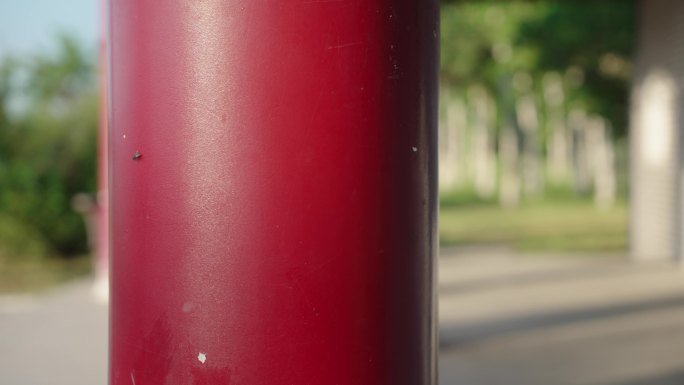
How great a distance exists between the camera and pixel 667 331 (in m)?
7.40

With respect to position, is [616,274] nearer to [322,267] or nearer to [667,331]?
[667,331]

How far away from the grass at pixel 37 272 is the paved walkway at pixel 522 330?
45.6 inches

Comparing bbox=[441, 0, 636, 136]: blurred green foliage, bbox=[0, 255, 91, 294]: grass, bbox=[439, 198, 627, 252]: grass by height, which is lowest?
bbox=[0, 255, 91, 294]: grass

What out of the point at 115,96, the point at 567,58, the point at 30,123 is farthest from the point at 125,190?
the point at 567,58

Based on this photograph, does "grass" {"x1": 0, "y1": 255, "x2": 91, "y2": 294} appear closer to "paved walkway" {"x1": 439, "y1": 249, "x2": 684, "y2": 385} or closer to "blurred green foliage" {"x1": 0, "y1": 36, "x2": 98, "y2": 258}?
"blurred green foliage" {"x1": 0, "y1": 36, "x2": 98, "y2": 258}

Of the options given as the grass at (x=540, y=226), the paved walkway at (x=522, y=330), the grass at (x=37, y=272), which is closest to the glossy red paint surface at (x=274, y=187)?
the paved walkway at (x=522, y=330)

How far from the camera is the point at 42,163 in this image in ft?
50.9

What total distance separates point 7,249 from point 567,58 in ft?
38.9

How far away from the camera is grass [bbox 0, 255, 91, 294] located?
11.9 m

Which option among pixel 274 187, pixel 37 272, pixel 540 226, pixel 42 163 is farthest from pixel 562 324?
pixel 540 226

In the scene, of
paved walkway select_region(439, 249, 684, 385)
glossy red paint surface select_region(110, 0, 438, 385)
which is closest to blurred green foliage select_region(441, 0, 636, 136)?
paved walkway select_region(439, 249, 684, 385)

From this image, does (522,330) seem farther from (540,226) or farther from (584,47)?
(540,226)

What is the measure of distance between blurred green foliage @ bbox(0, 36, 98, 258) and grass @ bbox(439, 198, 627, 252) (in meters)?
7.49

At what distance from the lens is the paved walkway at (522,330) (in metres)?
5.91
